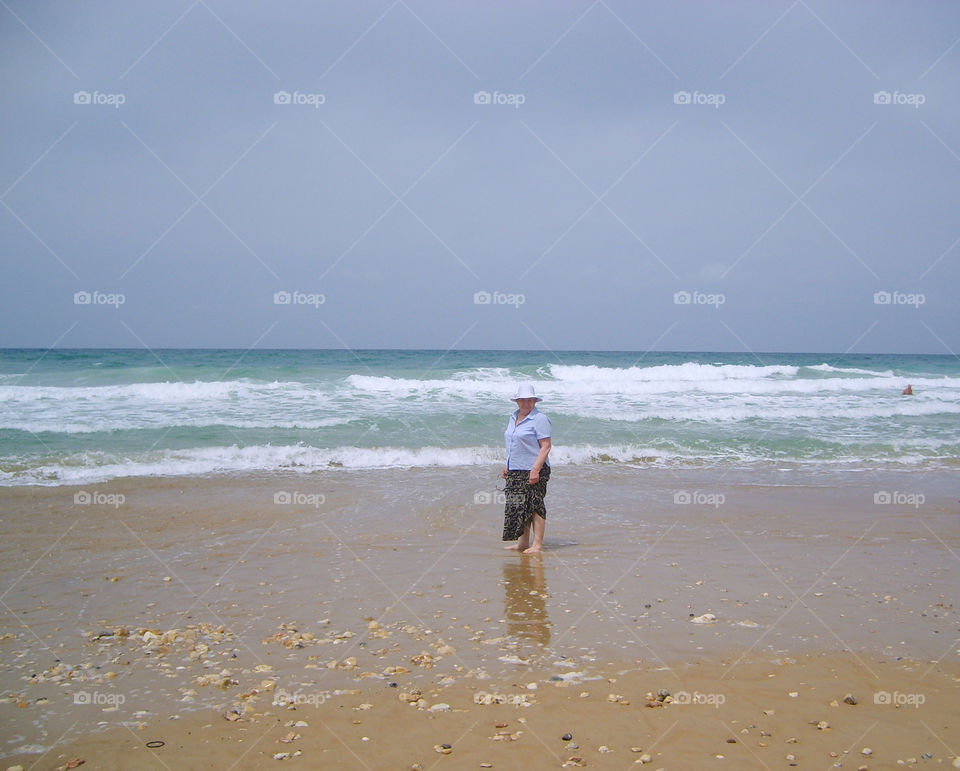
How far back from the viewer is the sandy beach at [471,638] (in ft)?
11.8

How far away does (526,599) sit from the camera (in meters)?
5.79

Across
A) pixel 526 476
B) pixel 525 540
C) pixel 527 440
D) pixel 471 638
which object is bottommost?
pixel 471 638

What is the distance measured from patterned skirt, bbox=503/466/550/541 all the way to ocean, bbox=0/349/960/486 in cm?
553

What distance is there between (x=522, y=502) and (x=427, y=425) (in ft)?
31.7

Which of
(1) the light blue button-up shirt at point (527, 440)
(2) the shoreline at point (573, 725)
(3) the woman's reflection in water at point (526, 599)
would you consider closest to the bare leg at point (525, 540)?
(3) the woman's reflection in water at point (526, 599)

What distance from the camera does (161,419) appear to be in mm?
17094

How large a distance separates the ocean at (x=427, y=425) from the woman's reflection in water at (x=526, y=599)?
20.2 feet

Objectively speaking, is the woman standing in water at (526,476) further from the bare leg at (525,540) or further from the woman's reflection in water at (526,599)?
the woman's reflection in water at (526,599)

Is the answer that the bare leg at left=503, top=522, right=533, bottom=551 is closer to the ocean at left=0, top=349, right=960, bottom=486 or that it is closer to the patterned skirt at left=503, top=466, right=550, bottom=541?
the patterned skirt at left=503, top=466, right=550, bottom=541

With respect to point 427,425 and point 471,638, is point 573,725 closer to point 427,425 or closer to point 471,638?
point 471,638

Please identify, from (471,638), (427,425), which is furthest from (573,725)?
(427,425)

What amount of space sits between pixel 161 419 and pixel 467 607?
13722mm

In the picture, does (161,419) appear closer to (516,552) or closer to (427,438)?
(427,438)

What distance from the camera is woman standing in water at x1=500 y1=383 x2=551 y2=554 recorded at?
23.9ft
